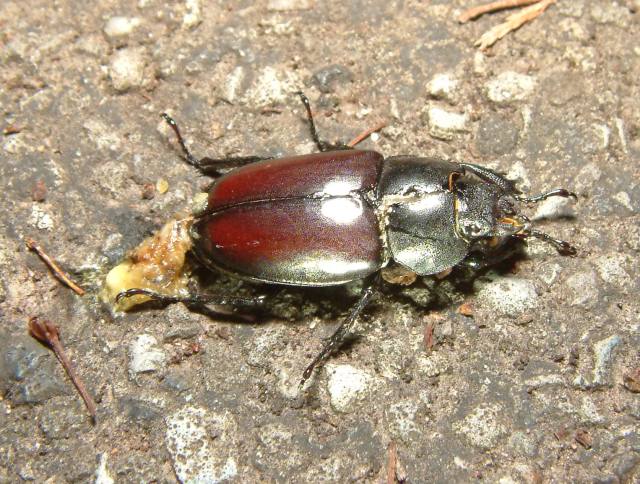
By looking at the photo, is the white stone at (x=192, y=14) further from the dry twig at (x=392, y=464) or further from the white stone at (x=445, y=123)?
the dry twig at (x=392, y=464)

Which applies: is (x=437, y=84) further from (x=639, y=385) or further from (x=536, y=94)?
(x=639, y=385)

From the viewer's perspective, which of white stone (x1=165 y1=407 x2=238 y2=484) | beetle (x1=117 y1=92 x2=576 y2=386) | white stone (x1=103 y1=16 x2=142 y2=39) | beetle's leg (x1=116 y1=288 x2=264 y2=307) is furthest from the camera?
white stone (x1=103 y1=16 x2=142 y2=39)

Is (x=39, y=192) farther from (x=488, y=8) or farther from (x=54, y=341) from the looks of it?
(x=488, y=8)

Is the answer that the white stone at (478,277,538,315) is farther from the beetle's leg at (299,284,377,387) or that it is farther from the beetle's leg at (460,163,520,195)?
the beetle's leg at (299,284,377,387)

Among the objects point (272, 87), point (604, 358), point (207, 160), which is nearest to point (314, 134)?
point (272, 87)

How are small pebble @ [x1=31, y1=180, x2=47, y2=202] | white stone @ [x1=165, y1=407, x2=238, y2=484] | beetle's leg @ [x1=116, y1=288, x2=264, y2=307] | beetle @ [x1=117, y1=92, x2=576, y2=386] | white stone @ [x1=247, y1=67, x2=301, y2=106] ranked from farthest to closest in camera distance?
white stone @ [x1=247, y1=67, x2=301, y2=106] < small pebble @ [x1=31, y1=180, x2=47, y2=202] < beetle's leg @ [x1=116, y1=288, x2=264, y2=307] < beetle @ [x1=117, y1=92, x2=576, y2=386] < white stone @ [x1=165, y1=407, x2=238, y2=484]

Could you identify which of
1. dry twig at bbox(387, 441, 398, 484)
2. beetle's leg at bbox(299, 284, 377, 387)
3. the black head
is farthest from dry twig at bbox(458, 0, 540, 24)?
dry twig at bbox(387, 441, 398, 484)
